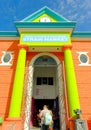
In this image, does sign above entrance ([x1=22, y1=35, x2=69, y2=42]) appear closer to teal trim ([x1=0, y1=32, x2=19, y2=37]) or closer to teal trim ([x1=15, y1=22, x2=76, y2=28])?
teal trim ([x1=15, y1=22, x2=76, y2=28])

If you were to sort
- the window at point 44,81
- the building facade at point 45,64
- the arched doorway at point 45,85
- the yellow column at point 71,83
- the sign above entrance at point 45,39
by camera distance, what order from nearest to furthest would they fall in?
the yellow column at point 71,83 → the building facade at point 45,64 → the sign above entrance at point 45,39 → the arched doorway at point 45,85 → the window at point 44,81

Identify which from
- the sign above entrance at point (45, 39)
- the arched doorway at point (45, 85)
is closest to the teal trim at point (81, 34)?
the sign above entrance at point (45, 39)

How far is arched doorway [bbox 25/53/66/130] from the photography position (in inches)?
595

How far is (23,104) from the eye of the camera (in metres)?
13.3

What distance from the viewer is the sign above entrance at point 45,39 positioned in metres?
15.0

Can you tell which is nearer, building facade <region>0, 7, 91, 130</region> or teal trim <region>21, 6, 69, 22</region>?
building facade <region>0, 7, 91, 130</region>

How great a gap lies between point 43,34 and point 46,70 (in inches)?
178

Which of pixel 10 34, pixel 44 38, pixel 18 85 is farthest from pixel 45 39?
pixel 18 85

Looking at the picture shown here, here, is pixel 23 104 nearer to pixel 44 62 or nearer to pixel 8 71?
pixel 8 71

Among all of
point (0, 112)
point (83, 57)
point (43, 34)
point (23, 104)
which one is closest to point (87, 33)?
point (83, 57)

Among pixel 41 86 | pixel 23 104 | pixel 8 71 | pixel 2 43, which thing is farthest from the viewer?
pixel 41 86

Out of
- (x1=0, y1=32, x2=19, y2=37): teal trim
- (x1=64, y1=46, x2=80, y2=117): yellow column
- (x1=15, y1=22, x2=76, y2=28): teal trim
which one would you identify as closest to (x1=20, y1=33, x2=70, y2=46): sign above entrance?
(x1=15, y1=22, x2=76, y2=28): teal trim

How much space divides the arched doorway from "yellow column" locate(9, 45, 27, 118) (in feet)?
3.44

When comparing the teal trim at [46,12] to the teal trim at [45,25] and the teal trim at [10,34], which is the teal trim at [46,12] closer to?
the teal trim at [45,25]
